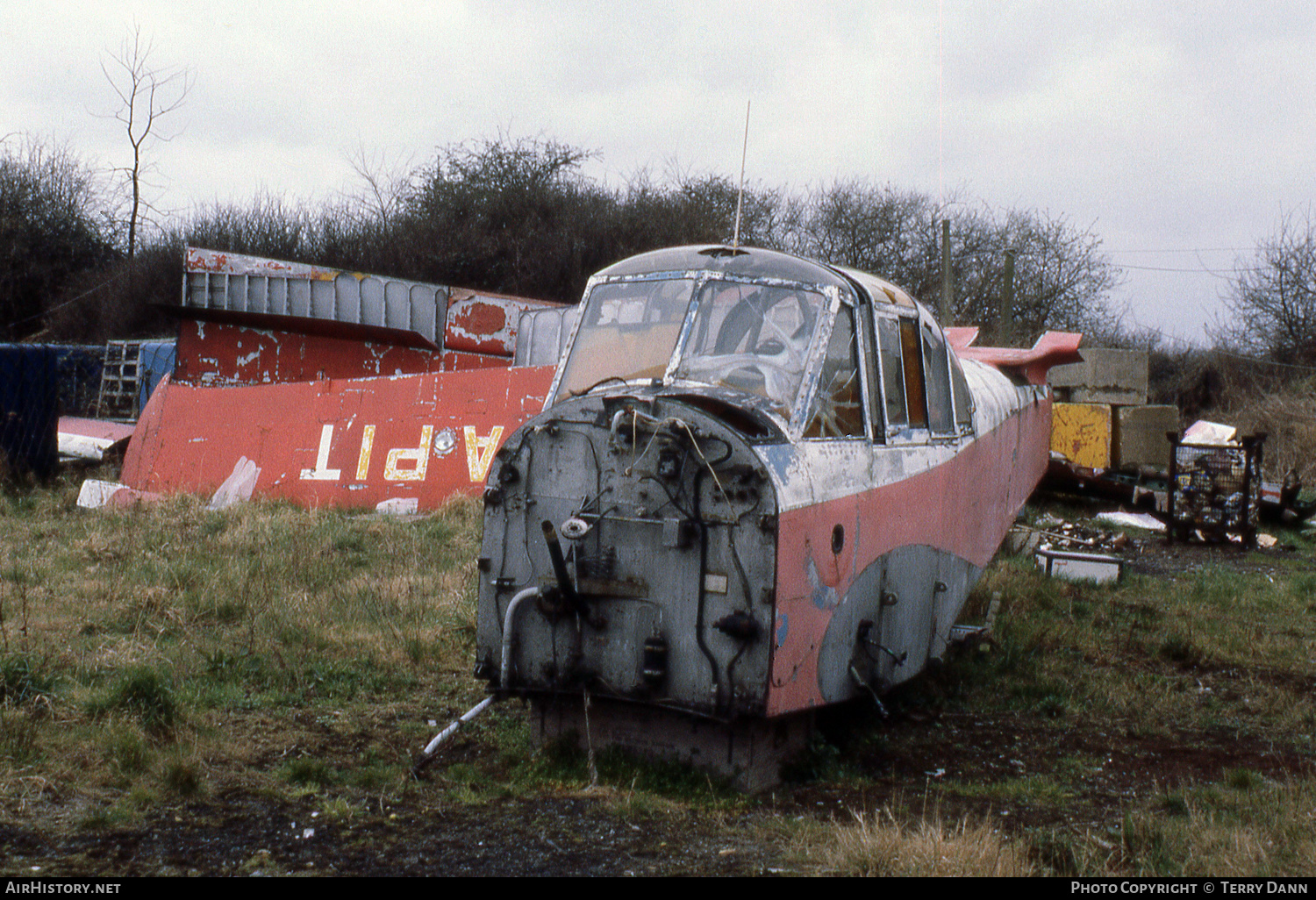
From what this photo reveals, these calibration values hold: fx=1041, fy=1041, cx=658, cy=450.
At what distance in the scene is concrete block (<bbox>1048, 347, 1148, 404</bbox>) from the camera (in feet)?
61.8

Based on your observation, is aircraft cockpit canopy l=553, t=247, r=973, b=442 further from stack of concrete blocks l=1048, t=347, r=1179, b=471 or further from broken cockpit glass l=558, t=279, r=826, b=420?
stack of concrete blocks l=1048, t=347, r=1179, b=471

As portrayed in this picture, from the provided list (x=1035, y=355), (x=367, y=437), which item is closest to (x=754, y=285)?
(x=1035, y=355)

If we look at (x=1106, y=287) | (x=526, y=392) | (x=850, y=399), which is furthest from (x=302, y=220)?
(x=850, y=399)

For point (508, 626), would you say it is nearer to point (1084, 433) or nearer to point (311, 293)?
point (1084, 433)

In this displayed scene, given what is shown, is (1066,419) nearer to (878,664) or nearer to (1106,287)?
(878,664)

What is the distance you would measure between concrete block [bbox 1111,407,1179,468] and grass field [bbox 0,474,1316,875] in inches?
331

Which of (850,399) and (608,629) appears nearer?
(608,629)

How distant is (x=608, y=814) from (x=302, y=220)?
30.6m

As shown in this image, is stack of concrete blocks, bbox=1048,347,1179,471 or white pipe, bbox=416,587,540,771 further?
stack of concrete blocks, bbox=1048,347,1179,471

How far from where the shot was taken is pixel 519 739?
Answer: 5176 mm

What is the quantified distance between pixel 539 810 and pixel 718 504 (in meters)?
1.43

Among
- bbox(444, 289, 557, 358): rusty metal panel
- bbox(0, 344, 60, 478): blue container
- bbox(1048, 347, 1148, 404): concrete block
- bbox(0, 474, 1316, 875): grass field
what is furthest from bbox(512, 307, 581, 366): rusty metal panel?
bbox(1048, 347, 1148, 404): concrete block
